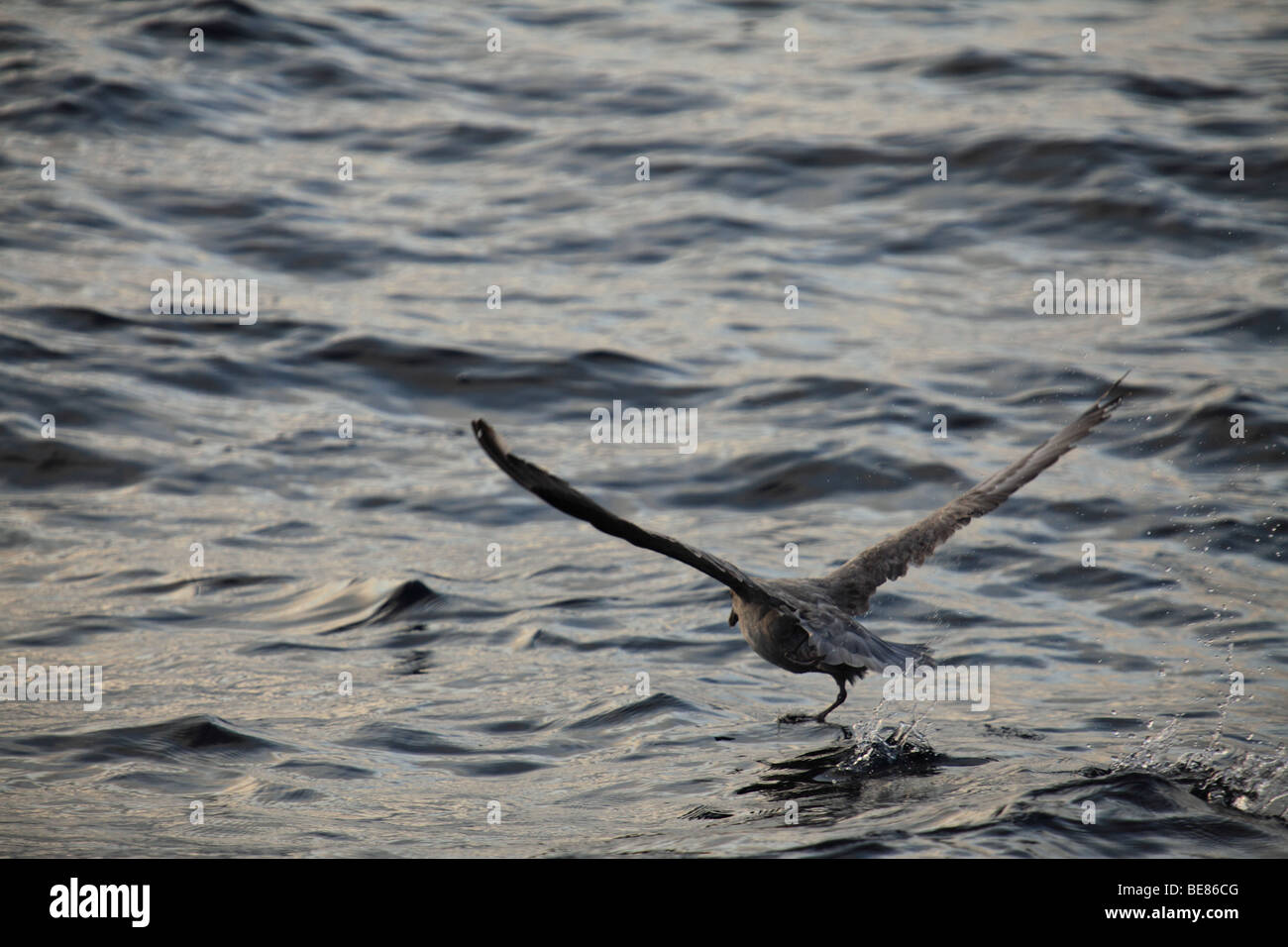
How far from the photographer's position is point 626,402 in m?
13.9

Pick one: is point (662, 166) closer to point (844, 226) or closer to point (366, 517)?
point (844, 226)

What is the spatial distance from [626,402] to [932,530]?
17.5 feet

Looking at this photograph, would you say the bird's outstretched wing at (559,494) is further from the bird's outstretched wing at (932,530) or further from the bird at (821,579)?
the bird's outstretched wing at (932,530)

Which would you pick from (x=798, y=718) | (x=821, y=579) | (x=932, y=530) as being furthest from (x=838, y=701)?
(x=932, y=530)

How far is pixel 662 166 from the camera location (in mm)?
18734

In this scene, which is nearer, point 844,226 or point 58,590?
point 58,590

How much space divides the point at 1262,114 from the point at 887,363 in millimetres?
7788

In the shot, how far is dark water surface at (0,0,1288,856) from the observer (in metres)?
7.72

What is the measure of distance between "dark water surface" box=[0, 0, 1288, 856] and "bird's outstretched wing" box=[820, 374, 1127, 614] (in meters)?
0.78

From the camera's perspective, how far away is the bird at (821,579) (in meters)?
6.14

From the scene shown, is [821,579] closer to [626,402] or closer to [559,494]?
[559,494]

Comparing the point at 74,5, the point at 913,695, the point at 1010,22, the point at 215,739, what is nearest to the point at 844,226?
the point at 1010,22

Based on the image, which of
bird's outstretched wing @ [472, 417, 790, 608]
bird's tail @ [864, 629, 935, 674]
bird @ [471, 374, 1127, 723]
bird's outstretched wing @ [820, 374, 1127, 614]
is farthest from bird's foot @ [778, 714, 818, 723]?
bird's outstretched wing @ [472, 417, 790, 608]
